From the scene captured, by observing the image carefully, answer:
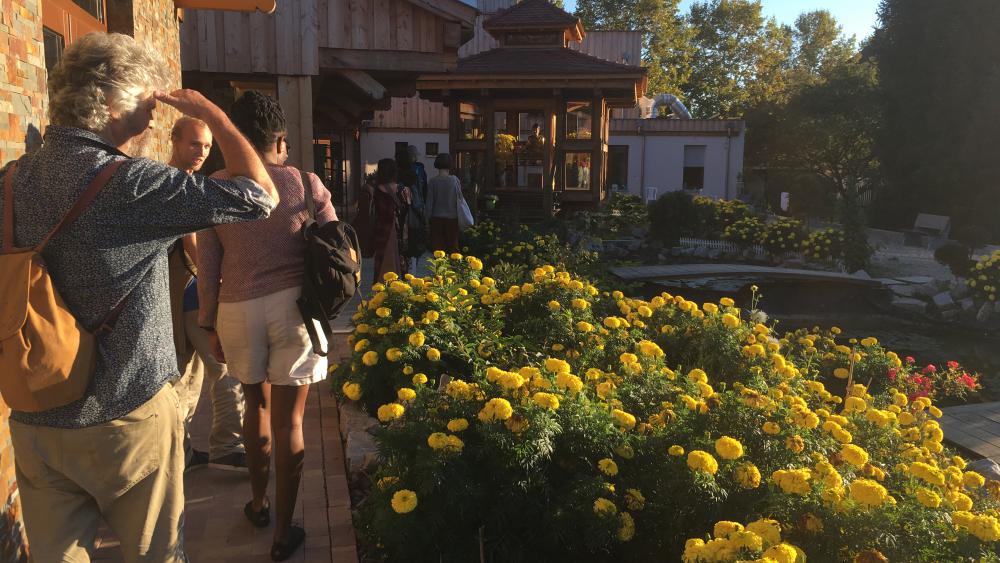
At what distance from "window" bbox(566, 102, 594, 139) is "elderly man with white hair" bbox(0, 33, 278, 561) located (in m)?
14.6

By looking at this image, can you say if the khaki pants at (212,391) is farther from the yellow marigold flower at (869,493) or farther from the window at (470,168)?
the window at (470,168)

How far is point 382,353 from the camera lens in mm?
4277

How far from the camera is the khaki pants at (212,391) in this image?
352cm

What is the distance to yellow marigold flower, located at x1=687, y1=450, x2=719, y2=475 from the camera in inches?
93.0

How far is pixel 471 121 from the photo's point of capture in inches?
659

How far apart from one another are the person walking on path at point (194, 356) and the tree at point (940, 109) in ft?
68.8

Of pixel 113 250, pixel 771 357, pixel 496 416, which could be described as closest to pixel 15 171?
pixel 113 250

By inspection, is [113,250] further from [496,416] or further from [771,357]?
[771,357]

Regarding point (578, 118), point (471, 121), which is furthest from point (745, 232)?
point (578, 118)

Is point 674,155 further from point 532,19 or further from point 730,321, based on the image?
point 730,321

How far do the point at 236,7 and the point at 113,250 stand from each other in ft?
14.5

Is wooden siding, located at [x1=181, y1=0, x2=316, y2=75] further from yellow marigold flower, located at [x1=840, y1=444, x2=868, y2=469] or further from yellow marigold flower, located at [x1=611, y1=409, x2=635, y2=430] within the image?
yellow marigold flower, located at [x1=840, y1=444, x2=868, y2=469]

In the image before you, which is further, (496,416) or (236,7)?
(236,7)

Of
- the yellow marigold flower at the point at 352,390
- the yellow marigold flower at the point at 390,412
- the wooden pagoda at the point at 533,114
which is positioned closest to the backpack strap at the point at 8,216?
the yellow marigold flower at the point at 390,412
